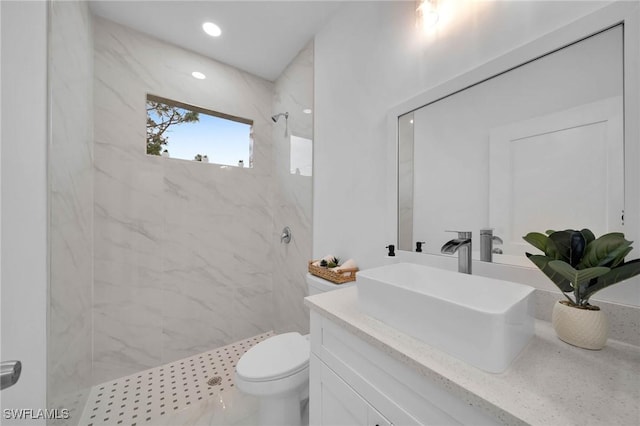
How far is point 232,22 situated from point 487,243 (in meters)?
2.15

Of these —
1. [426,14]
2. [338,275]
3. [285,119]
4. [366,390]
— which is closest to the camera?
[366,390]

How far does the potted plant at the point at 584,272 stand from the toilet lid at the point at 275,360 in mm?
1062

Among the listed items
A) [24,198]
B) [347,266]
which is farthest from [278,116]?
[24,198]

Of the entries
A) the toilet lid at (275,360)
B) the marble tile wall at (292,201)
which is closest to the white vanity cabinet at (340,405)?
the toilet lid at (275,360)

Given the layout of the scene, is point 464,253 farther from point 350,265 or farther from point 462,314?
point 350,265

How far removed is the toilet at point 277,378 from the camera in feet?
3.67

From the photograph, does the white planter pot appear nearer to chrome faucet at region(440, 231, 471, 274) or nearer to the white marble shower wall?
chrome faucet at region(440, 231, 471, 274)

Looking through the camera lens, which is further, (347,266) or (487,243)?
(347,266)

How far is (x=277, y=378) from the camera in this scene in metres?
1.13

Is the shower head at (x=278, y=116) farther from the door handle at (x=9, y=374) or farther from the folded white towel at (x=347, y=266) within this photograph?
the door handle at (x=9, y=374)

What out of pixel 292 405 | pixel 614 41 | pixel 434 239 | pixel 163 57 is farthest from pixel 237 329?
pixel 614 41

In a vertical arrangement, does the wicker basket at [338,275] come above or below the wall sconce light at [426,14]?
below

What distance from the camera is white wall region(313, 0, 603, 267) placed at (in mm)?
890

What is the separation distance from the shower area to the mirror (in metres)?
1.01
